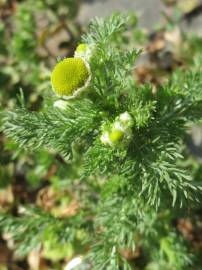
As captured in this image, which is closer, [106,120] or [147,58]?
[106,120]

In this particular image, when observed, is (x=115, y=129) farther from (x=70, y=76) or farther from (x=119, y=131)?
(x=70, y=76)

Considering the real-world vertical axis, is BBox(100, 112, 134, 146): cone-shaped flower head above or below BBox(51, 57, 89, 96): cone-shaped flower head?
below

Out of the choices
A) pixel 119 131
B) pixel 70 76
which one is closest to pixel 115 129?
pixel 119 131

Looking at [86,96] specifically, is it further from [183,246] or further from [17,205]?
[17,205]

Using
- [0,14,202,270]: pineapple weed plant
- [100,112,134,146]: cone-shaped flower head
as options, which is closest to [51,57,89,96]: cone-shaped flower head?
[0,14,202,270]: pineapple weed plant

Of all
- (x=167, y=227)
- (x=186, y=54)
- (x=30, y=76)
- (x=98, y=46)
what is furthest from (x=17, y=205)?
(x=98, y=46)

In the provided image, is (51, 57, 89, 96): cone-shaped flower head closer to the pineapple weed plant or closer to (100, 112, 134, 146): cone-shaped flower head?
the pineapple weed plant

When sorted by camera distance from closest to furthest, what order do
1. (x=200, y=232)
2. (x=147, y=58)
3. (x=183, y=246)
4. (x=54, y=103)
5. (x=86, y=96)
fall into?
(x=86, y=96) → (x=54, y=103) → (x=183, y=246) → (x=200, y=232) → (x=147, y=58)

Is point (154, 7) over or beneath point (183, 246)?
over

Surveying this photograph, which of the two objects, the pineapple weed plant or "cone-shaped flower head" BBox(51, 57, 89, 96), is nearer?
"cone-shaped flower head" BBox(51, 57, 89, 96)
